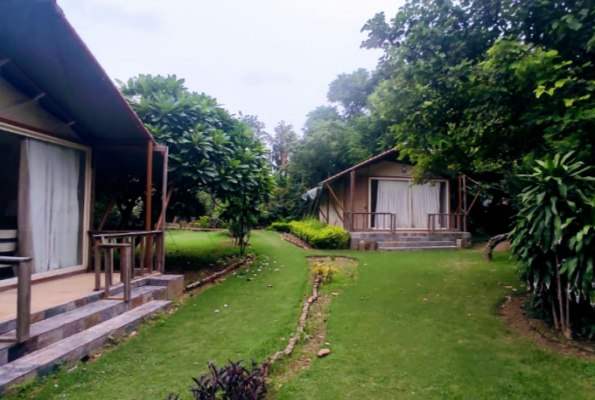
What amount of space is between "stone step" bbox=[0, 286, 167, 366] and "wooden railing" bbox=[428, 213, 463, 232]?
11787mm

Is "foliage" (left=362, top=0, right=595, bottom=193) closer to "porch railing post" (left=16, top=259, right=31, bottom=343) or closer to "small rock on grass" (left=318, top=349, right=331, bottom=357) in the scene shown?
"small rock on grass" (left=318, top=349, right=331, bottom=357)

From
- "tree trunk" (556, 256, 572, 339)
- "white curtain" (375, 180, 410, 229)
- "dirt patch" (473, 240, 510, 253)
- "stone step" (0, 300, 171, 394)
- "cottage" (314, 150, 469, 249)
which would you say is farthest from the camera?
"white curtain" (375, 180, 410, 229)

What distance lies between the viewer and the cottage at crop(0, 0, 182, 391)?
11.9ft

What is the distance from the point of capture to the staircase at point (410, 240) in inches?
504

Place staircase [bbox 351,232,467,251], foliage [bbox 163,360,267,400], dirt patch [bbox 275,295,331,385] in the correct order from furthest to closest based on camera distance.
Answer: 1. staircase [bbox 351,232,467,251]
2. dirt patch [bbox 275,295,331,385]
3. foliage [bbox 163,360,267,400]

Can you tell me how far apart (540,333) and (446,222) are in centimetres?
1086

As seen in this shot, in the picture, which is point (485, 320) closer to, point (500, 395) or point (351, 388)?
point (500, 395)

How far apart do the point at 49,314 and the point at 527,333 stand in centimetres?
552

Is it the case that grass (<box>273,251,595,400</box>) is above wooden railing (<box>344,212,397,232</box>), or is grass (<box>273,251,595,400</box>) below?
below

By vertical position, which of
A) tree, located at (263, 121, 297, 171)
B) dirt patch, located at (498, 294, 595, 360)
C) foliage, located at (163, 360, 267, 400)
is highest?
tree, located at (263, 121, 297, 171)

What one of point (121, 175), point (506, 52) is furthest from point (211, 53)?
point (506, 52)

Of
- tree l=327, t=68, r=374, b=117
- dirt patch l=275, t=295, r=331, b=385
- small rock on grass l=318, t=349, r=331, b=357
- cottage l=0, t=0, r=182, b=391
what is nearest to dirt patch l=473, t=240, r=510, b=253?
dirt patch l=275, t=295, r=331, b=385

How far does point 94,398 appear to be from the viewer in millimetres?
2939

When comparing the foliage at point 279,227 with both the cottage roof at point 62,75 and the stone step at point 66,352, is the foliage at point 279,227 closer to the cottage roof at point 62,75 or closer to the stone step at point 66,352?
the cottage roof at point 62,75
